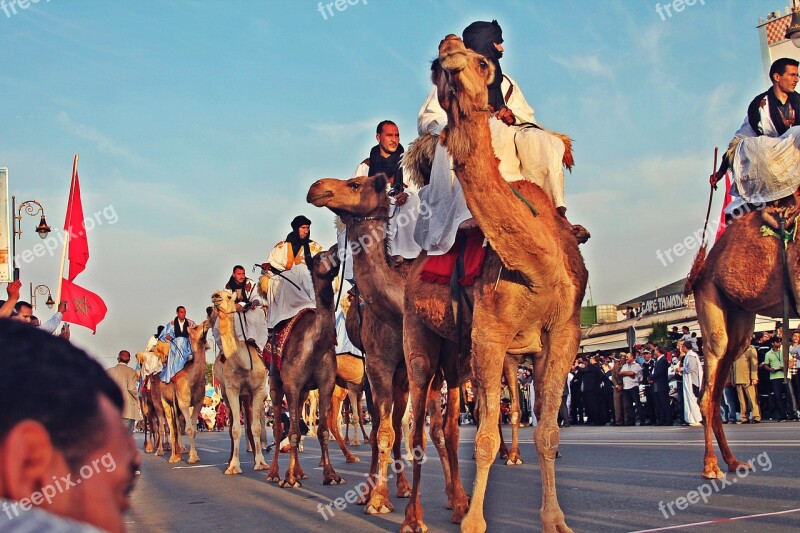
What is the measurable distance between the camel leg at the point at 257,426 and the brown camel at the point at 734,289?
7404 mm

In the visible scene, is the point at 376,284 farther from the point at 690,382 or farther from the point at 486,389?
the point at 690,382

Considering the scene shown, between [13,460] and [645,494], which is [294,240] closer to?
[645,494]

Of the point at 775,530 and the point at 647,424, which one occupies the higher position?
the point at 647,424

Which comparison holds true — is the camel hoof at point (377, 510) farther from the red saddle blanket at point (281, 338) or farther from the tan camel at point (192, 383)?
the tan camel at point (192, 383)

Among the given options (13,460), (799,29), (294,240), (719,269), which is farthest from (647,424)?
(13,460)

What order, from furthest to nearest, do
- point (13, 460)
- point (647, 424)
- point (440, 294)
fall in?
point (647, 424) → point (440, 294) → point (13, 460)

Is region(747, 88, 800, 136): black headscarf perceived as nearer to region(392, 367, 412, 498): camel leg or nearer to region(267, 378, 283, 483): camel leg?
region(392, 367, 412, 498): camel leg

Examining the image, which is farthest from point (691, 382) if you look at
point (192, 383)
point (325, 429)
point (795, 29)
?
point (325, 429)

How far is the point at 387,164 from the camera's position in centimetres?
1059

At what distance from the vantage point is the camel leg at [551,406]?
6.35 m

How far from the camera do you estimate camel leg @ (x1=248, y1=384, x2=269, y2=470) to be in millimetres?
15203

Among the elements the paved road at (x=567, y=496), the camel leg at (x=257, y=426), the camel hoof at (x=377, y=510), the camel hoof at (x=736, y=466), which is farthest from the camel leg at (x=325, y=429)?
the camel hoof at (x=736, y=466)

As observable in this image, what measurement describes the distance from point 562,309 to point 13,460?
568 cm

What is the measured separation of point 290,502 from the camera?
9875mm
